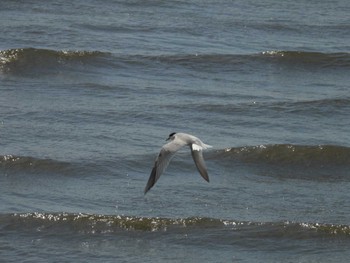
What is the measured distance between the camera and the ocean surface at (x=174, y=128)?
10.7 meters

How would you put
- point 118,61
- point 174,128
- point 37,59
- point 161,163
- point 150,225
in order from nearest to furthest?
point 161,163 < point 150,225 < point 174,128 < point 37,59 < point 118,61

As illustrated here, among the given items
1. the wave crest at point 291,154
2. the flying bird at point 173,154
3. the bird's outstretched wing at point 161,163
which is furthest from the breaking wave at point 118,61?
the bird's outstretched wing at point 161,163

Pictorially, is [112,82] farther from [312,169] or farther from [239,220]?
[239,220]

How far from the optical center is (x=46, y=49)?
1797 centimetres

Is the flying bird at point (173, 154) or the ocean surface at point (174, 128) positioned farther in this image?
the ocean surface at point (174, 128)

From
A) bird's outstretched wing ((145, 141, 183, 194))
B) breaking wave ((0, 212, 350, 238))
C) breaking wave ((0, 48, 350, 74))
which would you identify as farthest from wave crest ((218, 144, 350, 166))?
breaking wave ((0, 48, 350, 74))

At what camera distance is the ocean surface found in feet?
35.2

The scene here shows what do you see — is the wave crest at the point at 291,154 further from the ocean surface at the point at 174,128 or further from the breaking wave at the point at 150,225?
the breaking wave at the point at 150,225

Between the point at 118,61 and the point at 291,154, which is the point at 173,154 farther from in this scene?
the point at 118,61

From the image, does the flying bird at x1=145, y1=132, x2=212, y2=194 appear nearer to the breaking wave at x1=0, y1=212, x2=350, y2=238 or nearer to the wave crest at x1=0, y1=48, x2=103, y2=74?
the breaking wave at x1=0, y1=212, x2=350, y2=238

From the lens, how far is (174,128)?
47.1 feet

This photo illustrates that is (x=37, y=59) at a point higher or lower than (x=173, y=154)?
lower

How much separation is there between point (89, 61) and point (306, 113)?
4093 millimetres

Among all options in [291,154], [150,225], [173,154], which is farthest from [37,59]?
[173,154]
